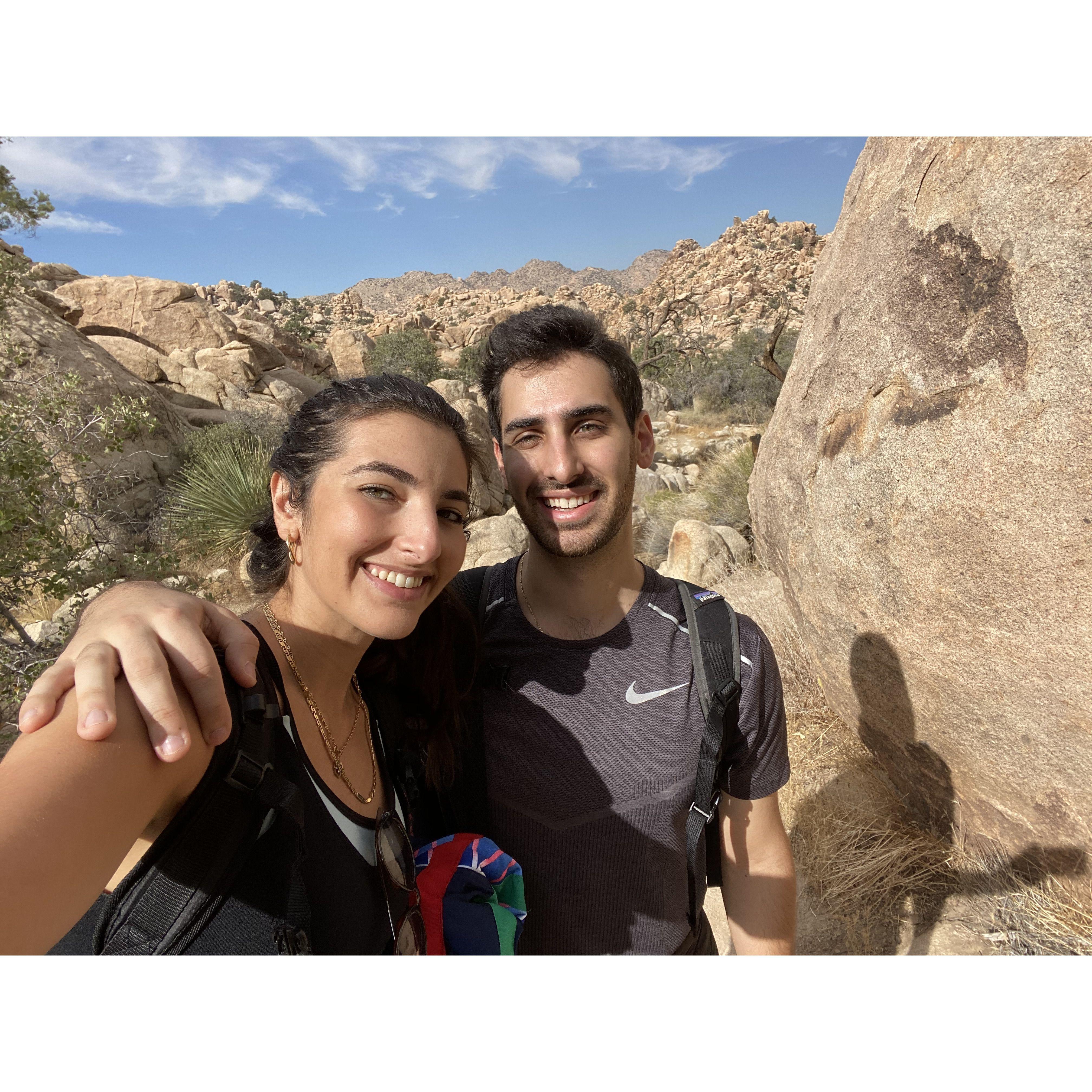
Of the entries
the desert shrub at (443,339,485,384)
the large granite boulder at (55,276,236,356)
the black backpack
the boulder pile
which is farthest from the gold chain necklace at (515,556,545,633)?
the desert shrub at (443,339,485,384)

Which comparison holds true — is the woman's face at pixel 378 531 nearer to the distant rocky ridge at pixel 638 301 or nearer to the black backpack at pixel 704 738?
the black backpack at pixel 704 738

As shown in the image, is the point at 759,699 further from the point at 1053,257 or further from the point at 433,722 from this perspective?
the point at 1053,257

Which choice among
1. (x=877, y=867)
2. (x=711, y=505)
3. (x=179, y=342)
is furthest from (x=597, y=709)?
(x=179, y=342)

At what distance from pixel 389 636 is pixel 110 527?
7.30m

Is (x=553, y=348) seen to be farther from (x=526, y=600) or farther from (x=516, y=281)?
(x=516, y=281)

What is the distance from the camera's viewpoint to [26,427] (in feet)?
13.8

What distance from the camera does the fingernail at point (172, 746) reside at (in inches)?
28.0

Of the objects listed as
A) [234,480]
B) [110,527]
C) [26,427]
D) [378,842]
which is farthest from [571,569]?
[234,480]

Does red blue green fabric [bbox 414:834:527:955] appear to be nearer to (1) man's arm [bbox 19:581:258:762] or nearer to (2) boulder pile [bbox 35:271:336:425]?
(1) man's arm [bbox 19:581:258:762]

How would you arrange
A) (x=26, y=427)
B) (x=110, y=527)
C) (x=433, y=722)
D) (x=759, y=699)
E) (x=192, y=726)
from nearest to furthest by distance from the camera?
(x=192, y=726) → (x=433, y=722) → (x=759, y=699) → (x=26, y=427) → (x=110, y=527)

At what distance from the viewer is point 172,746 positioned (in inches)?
28.2

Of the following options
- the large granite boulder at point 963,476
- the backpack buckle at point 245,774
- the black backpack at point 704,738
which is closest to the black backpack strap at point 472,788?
the black backpack at point 704,738

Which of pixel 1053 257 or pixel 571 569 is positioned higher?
pixel 1053 257

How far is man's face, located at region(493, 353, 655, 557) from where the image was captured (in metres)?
1.65
